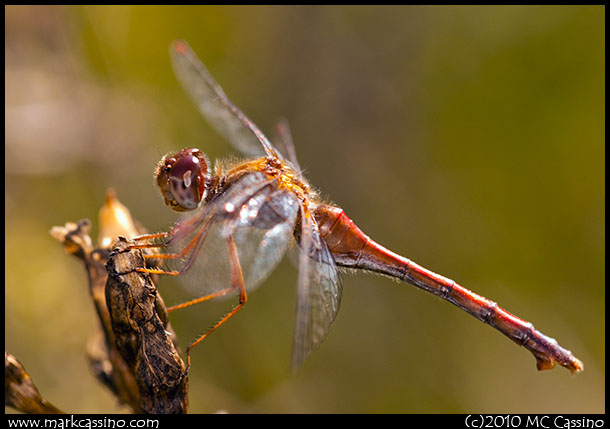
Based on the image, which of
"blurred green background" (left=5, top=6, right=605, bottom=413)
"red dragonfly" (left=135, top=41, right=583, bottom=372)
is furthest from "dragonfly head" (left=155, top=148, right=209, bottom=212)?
"blurred green background" (left=5, top=6, right=605, bottom=413)

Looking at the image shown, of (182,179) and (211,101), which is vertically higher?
(211,101)

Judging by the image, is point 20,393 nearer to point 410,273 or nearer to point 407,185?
point 410,273

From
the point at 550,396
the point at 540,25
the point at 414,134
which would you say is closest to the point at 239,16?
the point at 414,134

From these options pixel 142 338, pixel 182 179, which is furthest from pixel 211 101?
pixel 142 338

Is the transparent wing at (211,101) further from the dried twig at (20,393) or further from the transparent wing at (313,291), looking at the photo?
the dried twig at (20,393)

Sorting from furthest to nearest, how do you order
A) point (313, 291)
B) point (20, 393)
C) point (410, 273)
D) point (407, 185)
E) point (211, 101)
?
point (407, 185), point (211, 101), point (410, 273), point (313, 291), point (20, 393)

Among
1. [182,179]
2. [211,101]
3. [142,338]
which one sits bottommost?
[142,338]

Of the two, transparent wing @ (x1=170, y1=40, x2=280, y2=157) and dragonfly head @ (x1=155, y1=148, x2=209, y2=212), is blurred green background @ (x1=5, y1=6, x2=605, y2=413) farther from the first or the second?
dragonfly head @ (x1=155, y1=148, x2=209, y2=212)
